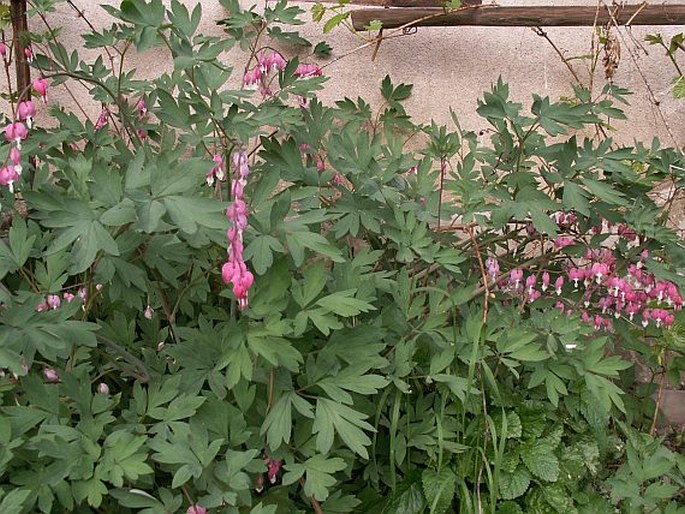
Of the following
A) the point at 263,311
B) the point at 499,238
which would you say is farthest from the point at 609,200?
the point at 263,311

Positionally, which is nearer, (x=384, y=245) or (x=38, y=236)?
(x=38, y=236)

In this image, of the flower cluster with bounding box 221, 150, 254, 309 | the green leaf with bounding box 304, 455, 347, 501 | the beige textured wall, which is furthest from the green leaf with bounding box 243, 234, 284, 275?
the beige textured wall

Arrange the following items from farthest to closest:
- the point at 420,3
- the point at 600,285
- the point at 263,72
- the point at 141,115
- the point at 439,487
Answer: the point at 420,3, the point at 141,115, the point at 263,72, the point at 600,285, the point at 439,487

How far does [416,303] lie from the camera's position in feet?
7.71

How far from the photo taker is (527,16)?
324 centimetres

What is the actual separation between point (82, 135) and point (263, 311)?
3.97 ft

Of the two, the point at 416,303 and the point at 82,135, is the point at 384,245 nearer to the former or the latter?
the point at 416,303

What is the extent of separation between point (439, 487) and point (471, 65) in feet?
6.21

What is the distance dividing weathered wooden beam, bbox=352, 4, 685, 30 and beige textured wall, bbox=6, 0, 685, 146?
122mm

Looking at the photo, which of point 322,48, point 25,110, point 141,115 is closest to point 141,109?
point 141,115

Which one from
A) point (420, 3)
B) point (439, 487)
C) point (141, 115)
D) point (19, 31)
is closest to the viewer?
point (439, 487)

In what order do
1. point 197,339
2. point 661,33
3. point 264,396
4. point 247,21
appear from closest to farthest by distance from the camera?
point 197,339
point 264,396
point 247,21
point 661,33

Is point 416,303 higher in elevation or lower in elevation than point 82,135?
lower

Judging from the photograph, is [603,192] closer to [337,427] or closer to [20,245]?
[337,427]
